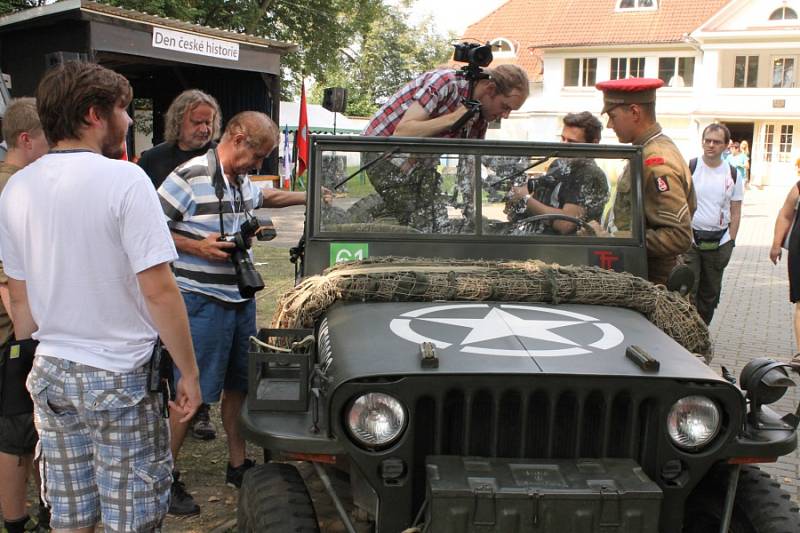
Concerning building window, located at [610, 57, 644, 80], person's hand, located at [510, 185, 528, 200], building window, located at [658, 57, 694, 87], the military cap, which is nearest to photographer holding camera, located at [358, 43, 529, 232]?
the military cap

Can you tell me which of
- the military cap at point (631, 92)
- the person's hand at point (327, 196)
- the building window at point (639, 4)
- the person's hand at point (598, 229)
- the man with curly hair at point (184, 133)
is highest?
the building window at point (639, 4)

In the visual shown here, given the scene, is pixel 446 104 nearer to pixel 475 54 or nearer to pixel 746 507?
pixel 475 54

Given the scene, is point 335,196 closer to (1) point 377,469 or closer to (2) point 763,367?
(1) point 377,469

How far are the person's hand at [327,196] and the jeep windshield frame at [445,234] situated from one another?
13mm

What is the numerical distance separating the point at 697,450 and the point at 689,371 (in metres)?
0.23

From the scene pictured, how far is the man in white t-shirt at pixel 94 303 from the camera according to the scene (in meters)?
2.34

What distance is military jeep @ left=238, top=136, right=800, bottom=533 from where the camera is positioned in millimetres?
2324

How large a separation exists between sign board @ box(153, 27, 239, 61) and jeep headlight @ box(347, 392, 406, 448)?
Result: 10913mm

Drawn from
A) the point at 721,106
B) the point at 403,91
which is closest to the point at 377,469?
the point at 403,91

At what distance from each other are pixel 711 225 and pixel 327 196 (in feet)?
12.2

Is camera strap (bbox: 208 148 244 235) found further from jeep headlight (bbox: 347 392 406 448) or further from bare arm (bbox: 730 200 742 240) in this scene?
bare arm (bbox: 730 200 742 240)

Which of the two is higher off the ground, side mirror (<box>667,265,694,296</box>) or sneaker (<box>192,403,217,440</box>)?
side mirror (<box>667,265,694,296</box>)

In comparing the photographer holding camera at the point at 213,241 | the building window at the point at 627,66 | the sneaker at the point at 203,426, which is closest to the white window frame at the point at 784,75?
the building window at the point at 627,66

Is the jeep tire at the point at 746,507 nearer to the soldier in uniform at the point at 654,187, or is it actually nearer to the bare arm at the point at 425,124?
the soldier in uniform at the point at 654,187
